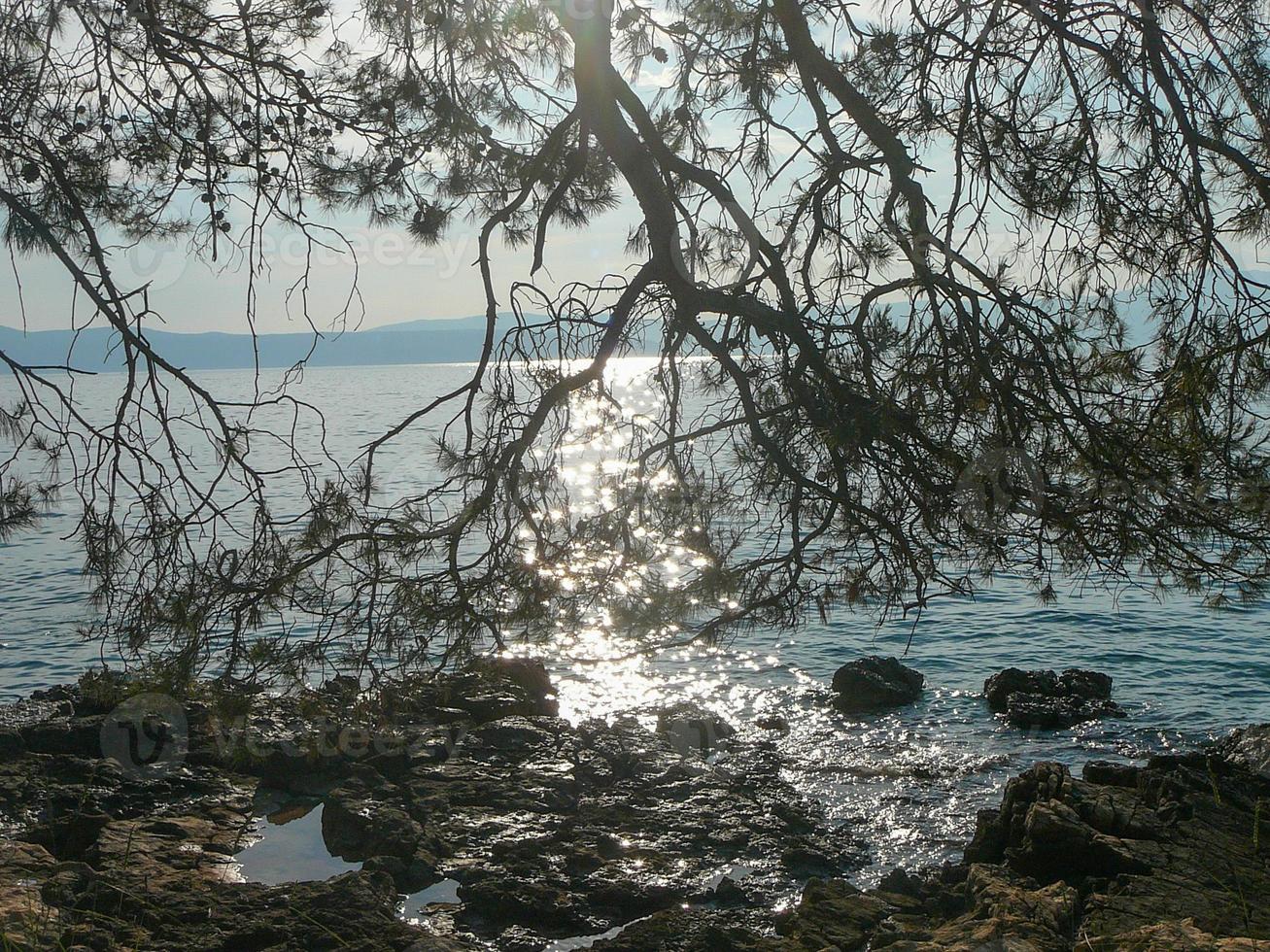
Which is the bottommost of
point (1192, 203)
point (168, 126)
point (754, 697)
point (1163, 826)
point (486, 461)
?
point (754, 697)

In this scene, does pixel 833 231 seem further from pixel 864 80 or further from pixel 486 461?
pixel 486 461

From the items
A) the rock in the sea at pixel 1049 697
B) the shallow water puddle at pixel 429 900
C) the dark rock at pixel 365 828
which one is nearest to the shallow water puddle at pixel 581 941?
the shallow water puddle at pixel 429 900

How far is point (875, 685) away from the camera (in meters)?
11.3

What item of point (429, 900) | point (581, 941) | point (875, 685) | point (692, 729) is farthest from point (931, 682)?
point (429, 900)

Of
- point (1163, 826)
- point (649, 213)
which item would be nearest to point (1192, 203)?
point (649, 213)

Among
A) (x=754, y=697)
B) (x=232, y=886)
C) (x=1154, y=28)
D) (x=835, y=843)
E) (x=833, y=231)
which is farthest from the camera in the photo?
(x=754, y=697)

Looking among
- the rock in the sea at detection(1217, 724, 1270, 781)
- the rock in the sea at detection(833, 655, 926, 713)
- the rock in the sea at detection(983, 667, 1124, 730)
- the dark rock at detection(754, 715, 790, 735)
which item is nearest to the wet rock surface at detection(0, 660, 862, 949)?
the dark rock at detection(754, 715, 790, 735)

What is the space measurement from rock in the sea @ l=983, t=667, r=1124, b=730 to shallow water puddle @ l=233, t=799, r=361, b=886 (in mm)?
6616

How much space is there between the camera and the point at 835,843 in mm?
7801

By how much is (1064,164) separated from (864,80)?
114 centimetres

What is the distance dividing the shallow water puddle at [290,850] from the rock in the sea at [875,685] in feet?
18.3

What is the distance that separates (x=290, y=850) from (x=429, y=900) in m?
1.39

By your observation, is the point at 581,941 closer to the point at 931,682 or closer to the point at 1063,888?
the point at 1063,888

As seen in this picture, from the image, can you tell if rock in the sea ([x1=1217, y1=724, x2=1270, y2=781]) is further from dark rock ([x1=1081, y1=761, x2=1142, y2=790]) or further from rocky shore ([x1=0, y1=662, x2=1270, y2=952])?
dark rock ([x1=1081, y1=761, x2=1142, y2=790])
